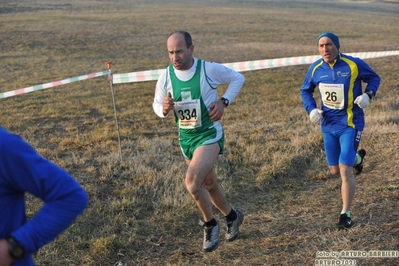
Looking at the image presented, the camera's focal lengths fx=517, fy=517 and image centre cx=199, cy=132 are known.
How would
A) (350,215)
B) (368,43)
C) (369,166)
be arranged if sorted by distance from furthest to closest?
(368,43) → (369,166) → (350,215)

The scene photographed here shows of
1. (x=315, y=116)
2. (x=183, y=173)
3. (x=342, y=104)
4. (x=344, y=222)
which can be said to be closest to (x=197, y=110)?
(x=315, y=116)

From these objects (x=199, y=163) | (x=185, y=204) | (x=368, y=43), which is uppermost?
(x=199, y=163)

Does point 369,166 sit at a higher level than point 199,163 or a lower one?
lower

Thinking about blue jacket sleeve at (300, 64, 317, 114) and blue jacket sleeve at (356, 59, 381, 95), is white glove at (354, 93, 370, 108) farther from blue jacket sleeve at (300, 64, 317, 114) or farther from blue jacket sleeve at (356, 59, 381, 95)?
blue jacket sleeve at (300, 64, 317, 114)

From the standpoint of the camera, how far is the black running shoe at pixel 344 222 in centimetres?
483

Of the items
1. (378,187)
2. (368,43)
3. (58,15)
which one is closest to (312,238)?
(378,187)

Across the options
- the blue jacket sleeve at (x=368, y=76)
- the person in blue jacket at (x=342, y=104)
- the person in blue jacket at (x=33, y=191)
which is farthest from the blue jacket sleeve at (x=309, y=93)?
the person in blue jacket at (x=33, y=191)

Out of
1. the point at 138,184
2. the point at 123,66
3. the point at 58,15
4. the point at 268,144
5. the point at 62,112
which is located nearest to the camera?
the point at 138,184

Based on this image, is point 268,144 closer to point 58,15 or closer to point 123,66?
point 123,66

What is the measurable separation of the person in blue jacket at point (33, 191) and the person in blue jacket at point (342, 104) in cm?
353

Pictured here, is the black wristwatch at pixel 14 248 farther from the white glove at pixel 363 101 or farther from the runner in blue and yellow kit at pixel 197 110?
the white glove at pixel 363 101

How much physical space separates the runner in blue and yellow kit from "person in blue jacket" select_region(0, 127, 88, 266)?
2571 mm

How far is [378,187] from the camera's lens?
5898mm

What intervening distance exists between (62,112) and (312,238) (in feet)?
30.5
